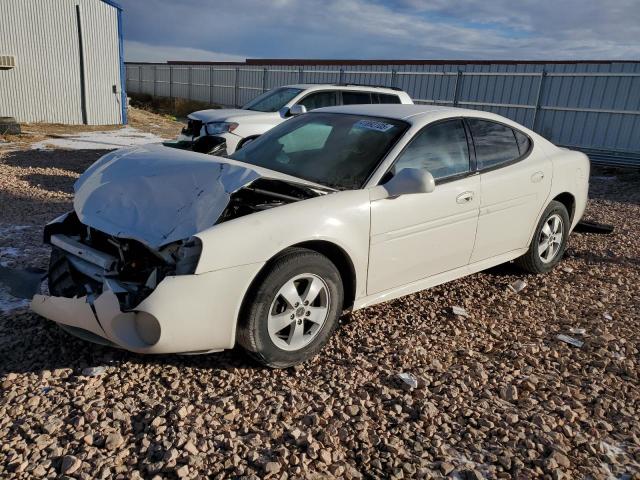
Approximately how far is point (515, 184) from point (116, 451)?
360 centimetres

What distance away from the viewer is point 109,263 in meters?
3.05

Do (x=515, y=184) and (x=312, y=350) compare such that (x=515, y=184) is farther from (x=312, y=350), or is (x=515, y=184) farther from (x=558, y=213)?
(x=312, y=350)

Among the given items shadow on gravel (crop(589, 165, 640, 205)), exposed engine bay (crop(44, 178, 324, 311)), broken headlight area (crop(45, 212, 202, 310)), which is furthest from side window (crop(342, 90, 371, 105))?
broken headlight area (crop(45, 212, 202, 310))

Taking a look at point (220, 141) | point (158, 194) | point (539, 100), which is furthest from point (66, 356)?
point (539, 100)

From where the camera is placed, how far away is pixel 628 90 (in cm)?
1338

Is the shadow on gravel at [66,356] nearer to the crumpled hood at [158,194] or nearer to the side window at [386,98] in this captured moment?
the crumpled hood at [158,194]

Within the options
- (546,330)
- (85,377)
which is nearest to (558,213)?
(546,330)

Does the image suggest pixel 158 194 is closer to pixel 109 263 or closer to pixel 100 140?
pixel 109 263

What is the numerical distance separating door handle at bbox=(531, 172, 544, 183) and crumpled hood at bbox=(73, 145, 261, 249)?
2.63 metres

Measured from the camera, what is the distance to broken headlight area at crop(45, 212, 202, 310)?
2854mm

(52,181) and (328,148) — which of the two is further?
(52,181)

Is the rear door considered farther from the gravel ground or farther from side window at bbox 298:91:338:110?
side window at bbox 298:91:338:110

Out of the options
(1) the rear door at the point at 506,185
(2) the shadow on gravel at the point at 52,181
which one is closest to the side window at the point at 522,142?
(1) the rear door at the point at 506,185

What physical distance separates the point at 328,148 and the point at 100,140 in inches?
506
